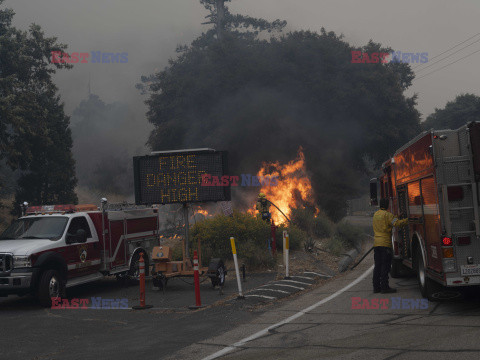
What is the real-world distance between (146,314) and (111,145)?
9923 cm

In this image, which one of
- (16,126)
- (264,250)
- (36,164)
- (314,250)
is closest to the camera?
(264,250)

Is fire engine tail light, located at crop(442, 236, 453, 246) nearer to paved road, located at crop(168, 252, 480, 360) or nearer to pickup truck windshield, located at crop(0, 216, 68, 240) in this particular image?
paved road, located at crop(168, 252, 480, 360)

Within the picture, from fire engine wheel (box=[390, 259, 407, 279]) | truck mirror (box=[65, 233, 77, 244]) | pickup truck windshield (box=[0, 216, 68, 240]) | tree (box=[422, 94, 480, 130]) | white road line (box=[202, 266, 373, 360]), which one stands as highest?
tree (box=[422, 94, 480, 130])

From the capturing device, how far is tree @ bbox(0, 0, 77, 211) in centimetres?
3023

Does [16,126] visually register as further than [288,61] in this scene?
No

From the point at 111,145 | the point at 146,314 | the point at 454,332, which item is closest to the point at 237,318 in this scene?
the point at 146,314

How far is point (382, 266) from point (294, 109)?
2820 centimetres

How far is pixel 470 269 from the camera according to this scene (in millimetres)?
8719

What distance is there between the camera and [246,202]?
36688 mm

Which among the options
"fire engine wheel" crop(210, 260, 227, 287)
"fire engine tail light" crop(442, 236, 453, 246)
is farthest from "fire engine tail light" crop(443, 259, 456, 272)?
"fire engine wheel" crop(210, 260, 227, 287)

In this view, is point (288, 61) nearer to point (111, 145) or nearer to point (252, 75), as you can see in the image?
point (252, 75)

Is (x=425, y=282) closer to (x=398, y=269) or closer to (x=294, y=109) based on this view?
(x=398, y=269)

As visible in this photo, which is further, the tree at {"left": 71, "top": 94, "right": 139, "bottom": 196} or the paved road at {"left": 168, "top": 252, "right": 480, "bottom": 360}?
the tree at {"left": 71, "top": 94, "right": 139, "bottom": 196}

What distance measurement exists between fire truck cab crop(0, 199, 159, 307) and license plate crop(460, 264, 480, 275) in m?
8.66
